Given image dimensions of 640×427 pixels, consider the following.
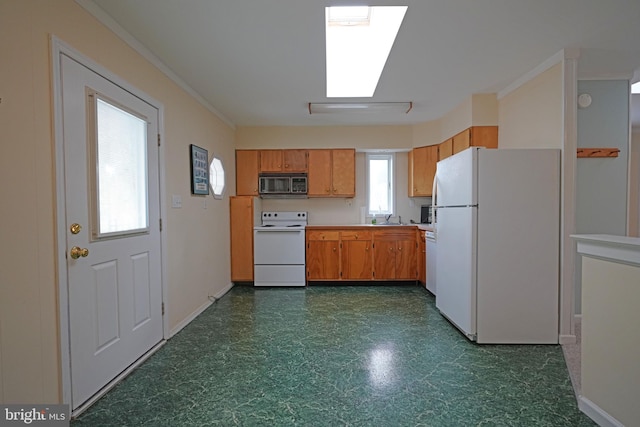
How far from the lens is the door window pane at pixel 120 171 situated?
192 cm

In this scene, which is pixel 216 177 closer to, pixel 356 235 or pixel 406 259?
pixel 356 235

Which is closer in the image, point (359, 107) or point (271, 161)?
point (359, 107)

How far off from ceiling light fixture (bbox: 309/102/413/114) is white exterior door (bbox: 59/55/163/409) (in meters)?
1.91

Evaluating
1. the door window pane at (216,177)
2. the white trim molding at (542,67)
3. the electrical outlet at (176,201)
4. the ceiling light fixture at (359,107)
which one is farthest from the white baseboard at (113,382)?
the white trim molding at (542,67)

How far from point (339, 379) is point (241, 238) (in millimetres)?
2882

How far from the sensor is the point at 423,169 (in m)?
Result: 4.58

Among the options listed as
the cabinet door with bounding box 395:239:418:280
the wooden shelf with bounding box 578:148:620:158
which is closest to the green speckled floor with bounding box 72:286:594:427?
the cabinet door with bounding box 395:239:418:280

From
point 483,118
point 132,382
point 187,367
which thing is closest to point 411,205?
point 483,118

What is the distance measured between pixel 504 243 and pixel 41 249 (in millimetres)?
3054

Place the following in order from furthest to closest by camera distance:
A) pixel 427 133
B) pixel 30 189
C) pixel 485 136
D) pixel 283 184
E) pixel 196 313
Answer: pixel 283 184 < pixel 427 133 < pixel 485 136 < pixel 196 313 < pixel 30 189

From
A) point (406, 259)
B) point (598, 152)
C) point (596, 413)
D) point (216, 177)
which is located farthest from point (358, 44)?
point (596, 413)

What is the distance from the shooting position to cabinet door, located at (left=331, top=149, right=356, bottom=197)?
4.71m

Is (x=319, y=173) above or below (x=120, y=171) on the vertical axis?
above

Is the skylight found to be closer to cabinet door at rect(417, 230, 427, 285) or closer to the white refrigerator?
the white refrigerator
